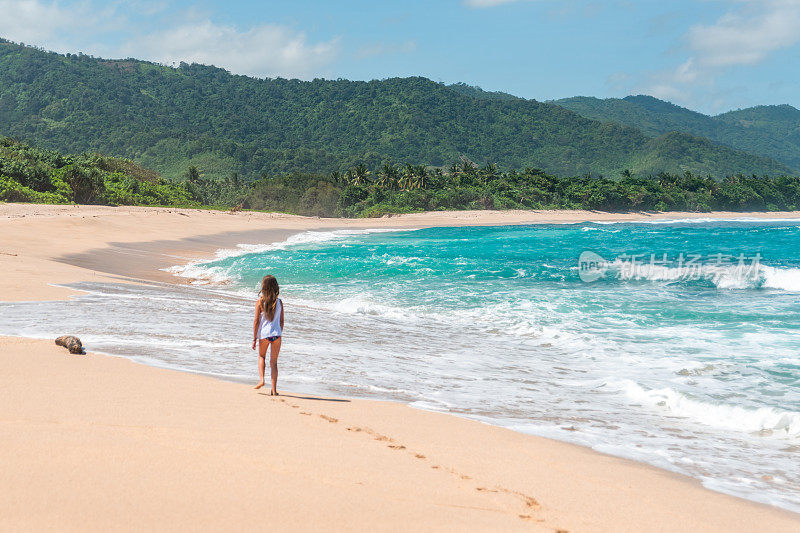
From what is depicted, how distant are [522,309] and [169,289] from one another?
938 cm

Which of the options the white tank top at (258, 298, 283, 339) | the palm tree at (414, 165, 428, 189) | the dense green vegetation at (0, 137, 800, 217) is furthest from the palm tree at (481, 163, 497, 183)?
the white tank top at (258, 298, 283, 339)

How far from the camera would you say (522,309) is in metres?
16.0

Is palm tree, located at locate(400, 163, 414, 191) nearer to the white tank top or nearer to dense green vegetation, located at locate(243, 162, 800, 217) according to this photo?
dense green vegetation, located at locate(243, 162, 800, 217)

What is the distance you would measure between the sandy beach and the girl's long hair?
958mm

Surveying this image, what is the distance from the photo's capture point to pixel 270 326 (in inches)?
283

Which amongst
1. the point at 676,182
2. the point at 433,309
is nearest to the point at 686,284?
the point at 433,309

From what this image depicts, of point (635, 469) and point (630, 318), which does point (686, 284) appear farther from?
point (635, 469)

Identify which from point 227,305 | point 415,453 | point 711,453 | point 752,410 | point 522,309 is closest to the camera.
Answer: point 415,453

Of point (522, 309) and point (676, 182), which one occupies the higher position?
point (676, 182)

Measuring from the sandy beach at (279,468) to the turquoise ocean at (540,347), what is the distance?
826 millimetres

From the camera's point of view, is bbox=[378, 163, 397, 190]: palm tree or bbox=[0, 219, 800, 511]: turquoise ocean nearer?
bbox=[0, 219, 800, 511]: turquoise ocean

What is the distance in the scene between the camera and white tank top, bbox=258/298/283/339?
7180mm

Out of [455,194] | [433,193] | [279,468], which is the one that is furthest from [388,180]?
[279,468]

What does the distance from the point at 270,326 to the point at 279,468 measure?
311 cm
